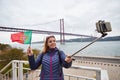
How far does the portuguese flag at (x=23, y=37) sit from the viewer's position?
1989mm

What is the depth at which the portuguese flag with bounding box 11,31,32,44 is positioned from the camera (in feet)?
6.53

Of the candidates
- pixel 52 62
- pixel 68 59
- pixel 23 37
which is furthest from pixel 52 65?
pixel 23 37

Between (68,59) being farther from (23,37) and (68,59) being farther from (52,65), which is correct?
(23,37)

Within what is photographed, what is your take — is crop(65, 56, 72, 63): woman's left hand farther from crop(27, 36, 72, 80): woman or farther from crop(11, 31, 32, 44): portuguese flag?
crop(11, 31, 32, 44): portuguese flag

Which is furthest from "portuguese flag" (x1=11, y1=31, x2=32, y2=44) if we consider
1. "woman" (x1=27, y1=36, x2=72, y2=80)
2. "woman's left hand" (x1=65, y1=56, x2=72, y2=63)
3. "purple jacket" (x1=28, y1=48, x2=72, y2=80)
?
"woman's left hand" (x1=65, y1=56, x2=72, y2=63)

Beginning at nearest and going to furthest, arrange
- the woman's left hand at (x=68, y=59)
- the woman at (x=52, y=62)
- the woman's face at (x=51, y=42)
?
the woman's left hand at (x=68, y=59), the woman at (x=52, y=62), the woman's face at (x=51, y=42)

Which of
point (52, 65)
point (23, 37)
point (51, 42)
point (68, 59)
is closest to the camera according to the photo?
point (68, 59)

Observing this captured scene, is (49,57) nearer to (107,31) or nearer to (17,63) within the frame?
(107,31)

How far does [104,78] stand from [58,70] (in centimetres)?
54

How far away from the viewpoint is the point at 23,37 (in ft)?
6.64

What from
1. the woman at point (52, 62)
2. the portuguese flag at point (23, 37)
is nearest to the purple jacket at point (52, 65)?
the woman at point (52, 62)

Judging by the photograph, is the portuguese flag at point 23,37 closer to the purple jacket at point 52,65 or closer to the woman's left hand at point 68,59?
the purple jacket at point 52,65

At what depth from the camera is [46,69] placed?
1.80 m

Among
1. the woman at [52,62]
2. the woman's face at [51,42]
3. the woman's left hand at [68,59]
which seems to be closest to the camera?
the woman's left hand at [68,59]
